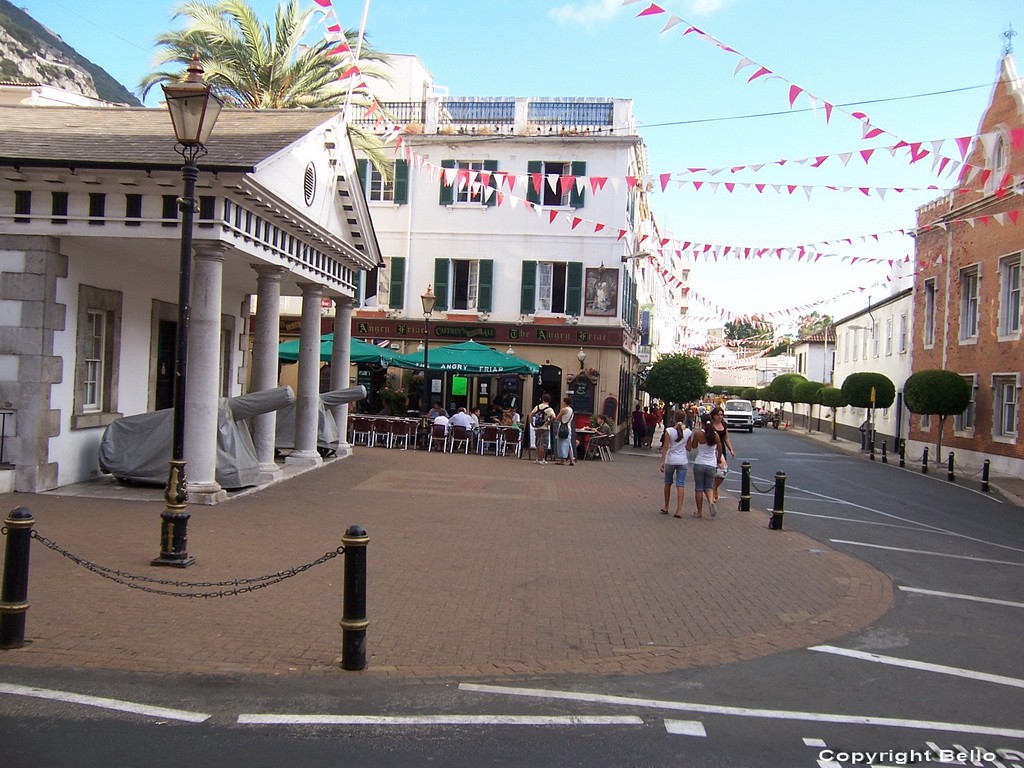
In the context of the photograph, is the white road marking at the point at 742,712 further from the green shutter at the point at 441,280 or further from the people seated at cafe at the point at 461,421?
the green shutter at the point at 441,280

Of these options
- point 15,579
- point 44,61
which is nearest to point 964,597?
point 15,579

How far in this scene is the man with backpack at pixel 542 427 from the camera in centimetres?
2197

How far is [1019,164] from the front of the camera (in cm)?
2478

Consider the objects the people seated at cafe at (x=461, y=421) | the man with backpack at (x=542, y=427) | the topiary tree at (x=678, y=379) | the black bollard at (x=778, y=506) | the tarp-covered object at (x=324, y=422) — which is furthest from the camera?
the topiary tree at (x=678, y=379)

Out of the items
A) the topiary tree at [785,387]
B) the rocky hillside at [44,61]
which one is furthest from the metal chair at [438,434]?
the rocky hillside at [44,61]

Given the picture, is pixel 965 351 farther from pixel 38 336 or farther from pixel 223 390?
pixel 38 336

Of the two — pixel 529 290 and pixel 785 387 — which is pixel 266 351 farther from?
pixel 785 387

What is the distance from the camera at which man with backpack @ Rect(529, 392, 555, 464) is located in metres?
22.0

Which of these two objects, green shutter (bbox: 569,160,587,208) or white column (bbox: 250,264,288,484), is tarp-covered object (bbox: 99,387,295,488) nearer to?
white column (bbox: 250,264,288,484)

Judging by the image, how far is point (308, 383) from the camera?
16891 mm

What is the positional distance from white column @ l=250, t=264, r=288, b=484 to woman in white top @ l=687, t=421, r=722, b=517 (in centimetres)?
679

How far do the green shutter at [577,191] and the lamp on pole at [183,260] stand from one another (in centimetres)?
2147

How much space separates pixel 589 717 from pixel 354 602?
5.45 ft

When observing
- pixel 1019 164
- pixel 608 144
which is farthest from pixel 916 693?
pixel 608 144
